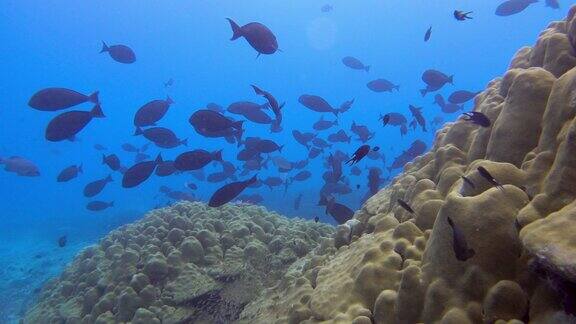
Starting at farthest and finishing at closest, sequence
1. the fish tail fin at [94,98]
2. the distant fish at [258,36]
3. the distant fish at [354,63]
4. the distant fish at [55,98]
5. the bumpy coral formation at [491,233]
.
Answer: the distant fish at [354,63] → the fish tail fin at [94,98] → the distant fish at [55,98] → the distant fish at [258,36] → the bumpy coral formation at [491,233]

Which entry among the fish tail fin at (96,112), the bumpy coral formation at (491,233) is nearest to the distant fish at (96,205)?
the fish tail fin at (96,112)

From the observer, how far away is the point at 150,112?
323 inches

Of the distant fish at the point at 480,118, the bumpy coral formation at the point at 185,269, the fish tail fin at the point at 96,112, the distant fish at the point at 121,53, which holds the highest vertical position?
the distant fish at the point at 121,53

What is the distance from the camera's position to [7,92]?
387 ft

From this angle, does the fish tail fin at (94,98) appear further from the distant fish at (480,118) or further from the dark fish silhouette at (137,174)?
the distant fish at (480,118)

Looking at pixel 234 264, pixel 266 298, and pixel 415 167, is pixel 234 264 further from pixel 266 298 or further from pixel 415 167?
pixel 415 167

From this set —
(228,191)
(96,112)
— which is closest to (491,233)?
(228,191)

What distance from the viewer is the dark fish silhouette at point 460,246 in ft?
7.29

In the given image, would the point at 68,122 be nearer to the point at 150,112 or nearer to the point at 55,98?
the point at 55,98

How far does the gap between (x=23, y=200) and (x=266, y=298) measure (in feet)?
261

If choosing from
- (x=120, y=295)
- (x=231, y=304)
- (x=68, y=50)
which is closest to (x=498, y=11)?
(x=231, y=304)

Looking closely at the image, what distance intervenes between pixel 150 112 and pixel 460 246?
7.17 m

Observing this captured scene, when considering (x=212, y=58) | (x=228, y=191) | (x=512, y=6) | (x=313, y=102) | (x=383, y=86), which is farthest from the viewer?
(x=212, y=58)

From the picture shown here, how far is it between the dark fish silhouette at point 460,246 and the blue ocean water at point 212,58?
257 ft
